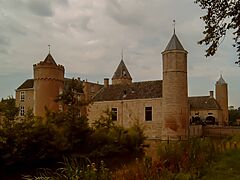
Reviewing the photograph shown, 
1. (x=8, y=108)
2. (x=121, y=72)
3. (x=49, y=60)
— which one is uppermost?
(x=121, y=72)

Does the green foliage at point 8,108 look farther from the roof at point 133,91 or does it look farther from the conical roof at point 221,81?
the conical roof at point 221,81

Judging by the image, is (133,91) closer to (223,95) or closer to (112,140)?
(112,140)

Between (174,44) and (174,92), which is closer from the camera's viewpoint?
(174,92)

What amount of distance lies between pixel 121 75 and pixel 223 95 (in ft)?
53.2

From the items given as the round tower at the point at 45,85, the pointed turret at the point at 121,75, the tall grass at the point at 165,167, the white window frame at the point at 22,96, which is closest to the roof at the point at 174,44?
the round tower at the point at 45,85

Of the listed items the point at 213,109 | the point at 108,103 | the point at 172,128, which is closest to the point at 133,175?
the point at 172,128

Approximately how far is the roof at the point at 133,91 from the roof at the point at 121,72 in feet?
26.0

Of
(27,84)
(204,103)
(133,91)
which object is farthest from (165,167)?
(204,103)

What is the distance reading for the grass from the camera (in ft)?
21.8

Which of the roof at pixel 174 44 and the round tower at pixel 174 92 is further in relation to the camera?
the roof at pixel 174 44

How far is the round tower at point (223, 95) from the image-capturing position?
155 feet

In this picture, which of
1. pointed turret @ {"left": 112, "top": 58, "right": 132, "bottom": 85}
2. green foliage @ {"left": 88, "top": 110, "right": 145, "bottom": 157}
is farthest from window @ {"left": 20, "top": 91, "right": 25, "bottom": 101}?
green foliage @ {"left": 88, "top": 110, "right": 145, "bottom": 157}

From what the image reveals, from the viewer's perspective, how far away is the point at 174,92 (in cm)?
2958

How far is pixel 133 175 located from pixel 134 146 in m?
16.6
